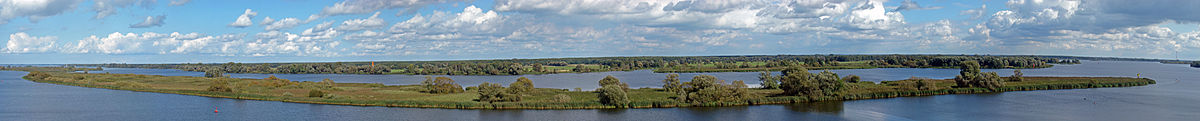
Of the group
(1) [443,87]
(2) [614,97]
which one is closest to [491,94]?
(2) [614,97]

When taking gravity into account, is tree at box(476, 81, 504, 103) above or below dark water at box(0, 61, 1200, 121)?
above

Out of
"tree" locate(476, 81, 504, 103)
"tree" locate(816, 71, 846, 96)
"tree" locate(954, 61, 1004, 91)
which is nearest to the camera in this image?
"tree" locate(476, 81, 504, 103)

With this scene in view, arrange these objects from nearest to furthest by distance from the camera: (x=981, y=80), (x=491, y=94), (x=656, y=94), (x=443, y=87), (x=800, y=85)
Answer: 1. (x=491, y=94)
2. (x=800, y=85)
3. (x=656, y=94)
4. (x=443, y=87)
5. (x=981, y=80)

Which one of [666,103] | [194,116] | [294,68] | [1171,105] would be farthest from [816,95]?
[294,68]

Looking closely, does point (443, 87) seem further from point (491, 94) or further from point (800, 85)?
point (800, 85)

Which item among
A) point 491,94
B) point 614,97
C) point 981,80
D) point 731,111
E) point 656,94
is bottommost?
point 731,111

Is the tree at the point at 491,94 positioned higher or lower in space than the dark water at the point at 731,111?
higher

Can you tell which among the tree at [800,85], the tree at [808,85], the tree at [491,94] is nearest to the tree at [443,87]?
the tree at [491,94]

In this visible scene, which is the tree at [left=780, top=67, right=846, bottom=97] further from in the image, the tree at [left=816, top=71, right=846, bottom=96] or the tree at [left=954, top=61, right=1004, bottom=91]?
the tree at [left=954, top=61, right=1004, bottom=91]

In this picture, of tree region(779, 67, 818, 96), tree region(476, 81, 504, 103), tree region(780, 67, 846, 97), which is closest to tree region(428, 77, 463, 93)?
tree region(476, 81, 504, 103)

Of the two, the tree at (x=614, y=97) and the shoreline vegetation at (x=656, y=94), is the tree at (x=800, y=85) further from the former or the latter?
the tree at (x=614, y=97)

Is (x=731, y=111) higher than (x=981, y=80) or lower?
lower

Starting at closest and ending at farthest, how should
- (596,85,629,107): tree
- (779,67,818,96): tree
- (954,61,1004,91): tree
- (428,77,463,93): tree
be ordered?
(596,85,629,107): tree → (779,67,818,96): tree → (428,77,463,93): tree → (954,61,1004,91): tree

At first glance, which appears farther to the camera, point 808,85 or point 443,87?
point 443,87
